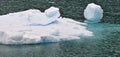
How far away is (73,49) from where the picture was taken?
13.9 metres

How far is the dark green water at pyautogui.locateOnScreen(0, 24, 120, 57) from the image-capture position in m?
13.4

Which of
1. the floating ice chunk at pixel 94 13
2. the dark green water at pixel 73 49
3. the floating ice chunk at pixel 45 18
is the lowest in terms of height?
the floating ice chunk at pixel 94 13

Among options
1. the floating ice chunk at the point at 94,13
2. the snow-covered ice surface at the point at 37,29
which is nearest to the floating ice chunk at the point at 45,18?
the snow-covered ice surface at the point at 37,29

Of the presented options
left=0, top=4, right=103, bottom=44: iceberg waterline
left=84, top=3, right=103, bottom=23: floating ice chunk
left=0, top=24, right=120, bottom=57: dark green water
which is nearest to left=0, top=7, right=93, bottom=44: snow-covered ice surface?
left=0, top=4, right=103, bottom=44: iceberg waterline

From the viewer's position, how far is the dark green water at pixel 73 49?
13.4 metres

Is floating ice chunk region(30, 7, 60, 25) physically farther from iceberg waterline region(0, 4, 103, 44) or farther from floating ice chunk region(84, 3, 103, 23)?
floating ice chunk region(84, 3, 103, 23)

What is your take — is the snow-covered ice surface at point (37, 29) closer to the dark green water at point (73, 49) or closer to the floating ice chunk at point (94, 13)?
the dark green water at point (73, 49)

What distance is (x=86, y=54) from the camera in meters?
13.4

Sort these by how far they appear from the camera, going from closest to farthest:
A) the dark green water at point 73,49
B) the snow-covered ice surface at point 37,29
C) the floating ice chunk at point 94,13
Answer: the dark green water at point 73,49 < the snow-covered ice surface at point 37,29 < the floating ice chunk at point 94,13

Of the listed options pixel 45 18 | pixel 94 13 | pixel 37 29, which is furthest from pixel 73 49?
pixel 94 13

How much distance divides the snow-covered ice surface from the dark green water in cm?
24

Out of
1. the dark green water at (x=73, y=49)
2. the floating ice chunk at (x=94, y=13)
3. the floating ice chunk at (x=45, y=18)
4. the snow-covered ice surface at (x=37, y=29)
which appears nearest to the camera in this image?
the dark green water at (x=73, y=49)

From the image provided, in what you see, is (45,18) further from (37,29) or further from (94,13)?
(94,13)

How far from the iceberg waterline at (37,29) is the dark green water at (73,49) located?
0.77 ft
